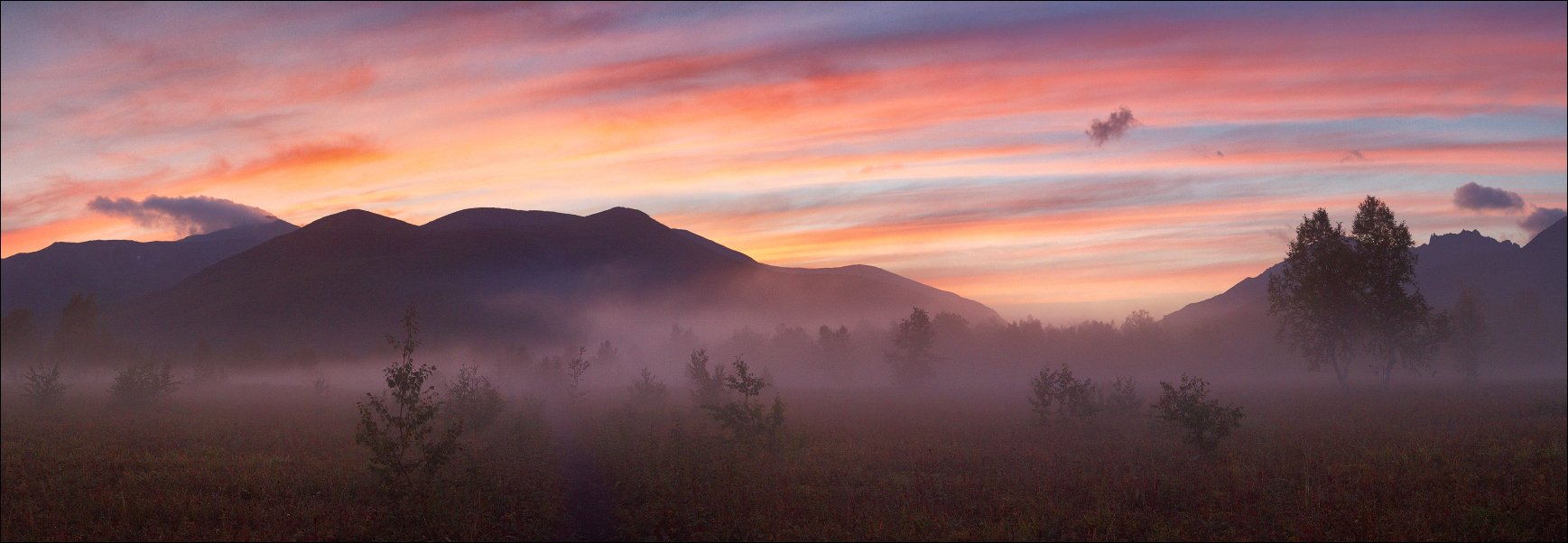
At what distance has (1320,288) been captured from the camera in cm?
5322

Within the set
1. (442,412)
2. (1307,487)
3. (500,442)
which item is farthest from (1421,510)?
(442,412)

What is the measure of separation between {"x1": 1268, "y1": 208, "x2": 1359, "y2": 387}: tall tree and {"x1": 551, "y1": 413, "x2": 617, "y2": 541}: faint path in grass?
52314 millimetres

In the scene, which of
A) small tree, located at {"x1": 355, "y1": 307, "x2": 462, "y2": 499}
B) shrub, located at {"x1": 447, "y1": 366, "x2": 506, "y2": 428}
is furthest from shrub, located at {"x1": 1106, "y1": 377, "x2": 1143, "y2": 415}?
small tree, located at {"x1": 355, "y1": 307, "x2": 462, "y2": 499}

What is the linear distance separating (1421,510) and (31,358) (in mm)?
146998

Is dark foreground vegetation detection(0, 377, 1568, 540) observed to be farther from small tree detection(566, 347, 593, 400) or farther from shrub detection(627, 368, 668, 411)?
small tree detection(566, 347, 593, 400)

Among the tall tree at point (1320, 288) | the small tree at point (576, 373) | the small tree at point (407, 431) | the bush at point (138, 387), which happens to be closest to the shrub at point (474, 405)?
the small tree at point (576, 373)

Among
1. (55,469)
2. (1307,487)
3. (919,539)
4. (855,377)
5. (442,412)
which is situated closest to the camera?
(919,539)

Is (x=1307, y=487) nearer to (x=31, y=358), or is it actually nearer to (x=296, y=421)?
(x=296, y=421)

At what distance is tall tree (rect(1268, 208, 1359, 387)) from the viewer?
5288 cm

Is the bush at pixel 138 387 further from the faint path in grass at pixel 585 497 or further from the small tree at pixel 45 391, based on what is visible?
the faint path in grass at pixel 585 497

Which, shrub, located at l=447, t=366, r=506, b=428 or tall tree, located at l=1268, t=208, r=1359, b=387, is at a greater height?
tall tree, located at l=1268, t=208, r=1359, b=387

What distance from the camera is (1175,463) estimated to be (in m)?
26.3

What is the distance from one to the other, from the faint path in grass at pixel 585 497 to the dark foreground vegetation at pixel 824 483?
0.13 metres

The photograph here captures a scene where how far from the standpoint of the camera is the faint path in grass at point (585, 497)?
18938mm
